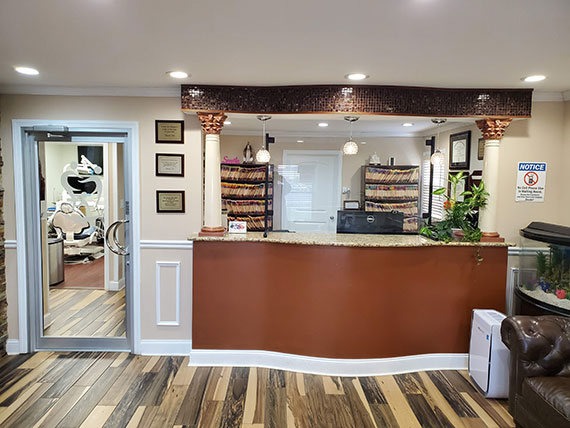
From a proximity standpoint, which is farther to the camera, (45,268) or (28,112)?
(45,268)

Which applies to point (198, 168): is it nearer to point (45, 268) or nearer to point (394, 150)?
point (45, 268)

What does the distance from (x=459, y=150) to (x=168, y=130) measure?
131 inches

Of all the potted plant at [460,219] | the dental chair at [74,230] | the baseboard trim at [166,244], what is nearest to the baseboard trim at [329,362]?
the baseboard trim at [166,244]

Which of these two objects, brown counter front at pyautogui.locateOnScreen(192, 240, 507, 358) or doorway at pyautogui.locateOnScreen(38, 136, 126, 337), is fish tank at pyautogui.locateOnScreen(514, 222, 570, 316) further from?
doorway at pyautogui.locateOnScreen(38, 136, 126, 337)

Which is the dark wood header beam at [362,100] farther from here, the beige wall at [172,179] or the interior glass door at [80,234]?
the interior glass door at [80,234]

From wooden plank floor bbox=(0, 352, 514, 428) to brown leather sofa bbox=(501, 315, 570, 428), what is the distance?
0.34 m

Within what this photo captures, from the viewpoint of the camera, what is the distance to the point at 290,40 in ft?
6.75

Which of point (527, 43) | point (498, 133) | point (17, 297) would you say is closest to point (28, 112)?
point (17, 297)

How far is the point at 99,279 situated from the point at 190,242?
119cm

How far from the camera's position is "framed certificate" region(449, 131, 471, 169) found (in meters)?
4.31

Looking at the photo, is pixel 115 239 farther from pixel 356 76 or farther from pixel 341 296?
pixel 356 76

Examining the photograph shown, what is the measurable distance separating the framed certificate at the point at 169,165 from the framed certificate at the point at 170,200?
0.51 ft

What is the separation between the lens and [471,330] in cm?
315

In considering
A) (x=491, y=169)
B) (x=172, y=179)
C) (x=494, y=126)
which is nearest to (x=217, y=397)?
(x=172, y=179)
